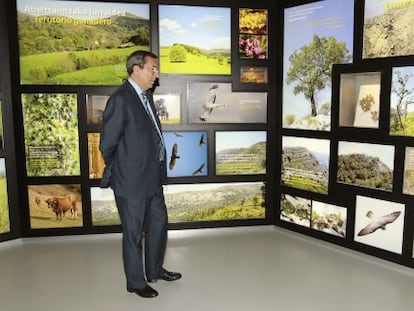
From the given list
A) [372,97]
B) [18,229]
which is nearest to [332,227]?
[372,97]

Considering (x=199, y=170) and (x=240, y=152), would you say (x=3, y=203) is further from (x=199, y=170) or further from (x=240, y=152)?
(x=240, y=152)

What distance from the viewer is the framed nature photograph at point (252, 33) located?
352 centimetres

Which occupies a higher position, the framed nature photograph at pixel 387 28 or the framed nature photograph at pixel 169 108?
the framed nature photograph at pixel 387 28

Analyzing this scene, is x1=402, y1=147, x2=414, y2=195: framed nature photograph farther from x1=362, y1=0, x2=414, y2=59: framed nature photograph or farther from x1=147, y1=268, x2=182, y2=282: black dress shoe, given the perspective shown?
x1=147, y1=268, x2=182, y2=282: black dress shoe

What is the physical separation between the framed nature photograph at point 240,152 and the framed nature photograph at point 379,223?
96cm

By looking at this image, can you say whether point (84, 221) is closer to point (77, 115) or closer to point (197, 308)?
point (77, 115)

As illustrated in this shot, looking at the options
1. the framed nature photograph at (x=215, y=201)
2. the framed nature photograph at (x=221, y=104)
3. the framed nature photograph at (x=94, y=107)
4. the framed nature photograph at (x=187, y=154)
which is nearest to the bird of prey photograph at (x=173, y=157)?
the framed nature photograph at (x=187, y=154)

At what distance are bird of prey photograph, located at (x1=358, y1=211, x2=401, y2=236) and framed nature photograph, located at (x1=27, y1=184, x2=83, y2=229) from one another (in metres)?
2.33

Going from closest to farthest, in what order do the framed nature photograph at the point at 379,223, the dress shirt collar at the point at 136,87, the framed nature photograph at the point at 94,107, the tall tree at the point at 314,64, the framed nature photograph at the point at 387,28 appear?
1. the dress shirt collar at the point at 136,87
2. the framed nature photograph at the point at 387,28
3. the framed nature photograph at the point at 379,223
4. the tall tree at the point at 314,64
5. the framed nature photograph at the point at 94,107

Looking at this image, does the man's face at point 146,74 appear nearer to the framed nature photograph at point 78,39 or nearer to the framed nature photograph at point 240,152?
the framed nature photograph at point 78,39

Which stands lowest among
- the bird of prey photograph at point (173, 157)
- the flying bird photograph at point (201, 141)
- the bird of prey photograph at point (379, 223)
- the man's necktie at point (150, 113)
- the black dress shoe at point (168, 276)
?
the black dress shoe at point (168, 276)

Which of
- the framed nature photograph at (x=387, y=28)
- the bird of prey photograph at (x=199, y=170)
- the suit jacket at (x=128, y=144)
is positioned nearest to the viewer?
the suit jacket at (x=128, y=144)

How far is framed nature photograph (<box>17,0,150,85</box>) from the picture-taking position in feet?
10.7

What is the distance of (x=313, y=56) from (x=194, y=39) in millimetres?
1009
